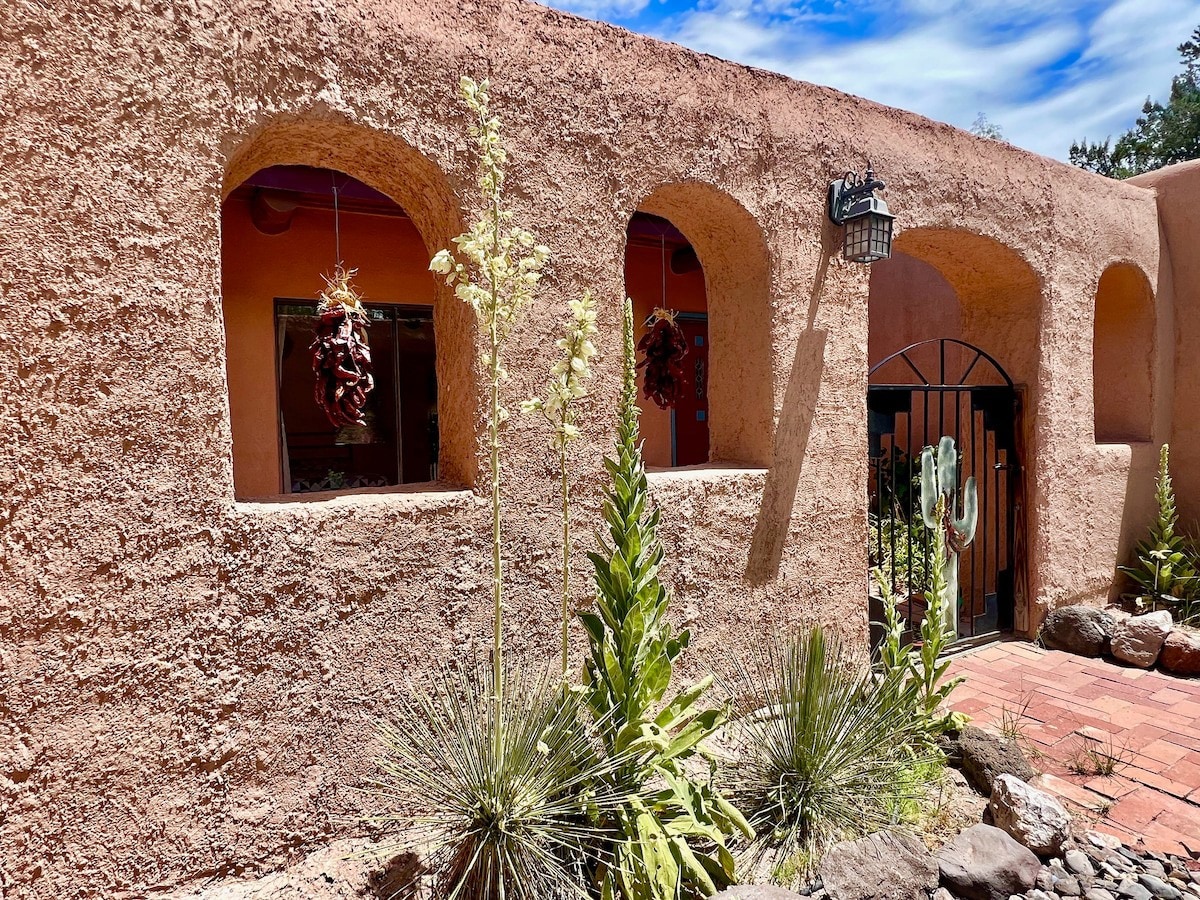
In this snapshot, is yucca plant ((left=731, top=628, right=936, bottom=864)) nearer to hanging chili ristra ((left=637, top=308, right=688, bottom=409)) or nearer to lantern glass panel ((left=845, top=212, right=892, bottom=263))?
hanging chili ristra ((left=637, top=308, right=688, bottom=409))

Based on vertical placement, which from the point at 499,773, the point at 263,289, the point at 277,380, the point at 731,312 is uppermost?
the point at 263,289

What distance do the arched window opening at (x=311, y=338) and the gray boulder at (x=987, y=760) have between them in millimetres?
3757

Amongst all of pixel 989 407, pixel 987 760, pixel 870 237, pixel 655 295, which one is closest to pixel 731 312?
pixel 870 237

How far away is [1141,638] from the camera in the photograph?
4.75 meters

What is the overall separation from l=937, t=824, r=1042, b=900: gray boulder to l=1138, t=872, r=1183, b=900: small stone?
39 cm

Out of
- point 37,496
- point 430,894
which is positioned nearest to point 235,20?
point 37,496

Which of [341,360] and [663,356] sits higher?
[663,356]

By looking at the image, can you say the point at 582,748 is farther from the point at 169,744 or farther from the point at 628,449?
the point at 169,744

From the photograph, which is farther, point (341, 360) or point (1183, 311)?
point (1183, 311)

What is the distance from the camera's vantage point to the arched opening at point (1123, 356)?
18.7 ft

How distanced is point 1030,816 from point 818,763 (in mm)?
935

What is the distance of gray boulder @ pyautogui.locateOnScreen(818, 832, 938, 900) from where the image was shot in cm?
243

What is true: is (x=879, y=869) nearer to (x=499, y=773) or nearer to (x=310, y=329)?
(x=499, y=773)

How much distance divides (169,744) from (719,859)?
193cm
